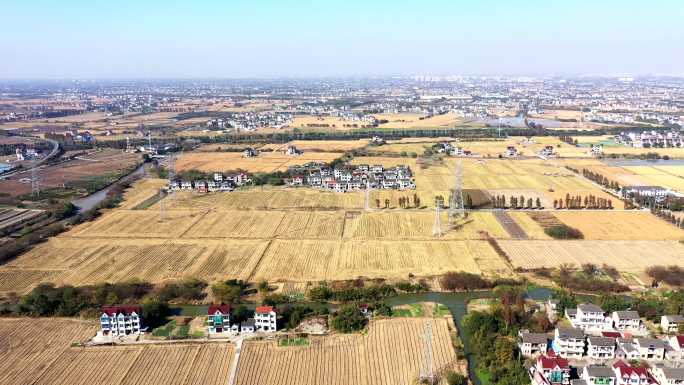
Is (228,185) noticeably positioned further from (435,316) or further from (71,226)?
(435,316)

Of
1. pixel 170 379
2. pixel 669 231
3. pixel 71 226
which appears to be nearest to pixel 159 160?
pixel 71 226

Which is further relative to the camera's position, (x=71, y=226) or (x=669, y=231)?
(x=71, y=226)

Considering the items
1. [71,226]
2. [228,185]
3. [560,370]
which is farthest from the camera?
[228,185]

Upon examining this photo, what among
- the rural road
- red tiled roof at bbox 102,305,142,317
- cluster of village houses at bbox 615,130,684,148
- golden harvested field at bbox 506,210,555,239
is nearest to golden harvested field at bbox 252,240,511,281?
golden harvested field at bbox 506,210,555,239

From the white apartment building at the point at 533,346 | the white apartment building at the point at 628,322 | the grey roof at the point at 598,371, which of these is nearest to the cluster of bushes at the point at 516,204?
the white apartment building at the point at 628,322

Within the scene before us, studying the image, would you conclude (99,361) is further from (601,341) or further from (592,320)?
(592,320)
